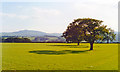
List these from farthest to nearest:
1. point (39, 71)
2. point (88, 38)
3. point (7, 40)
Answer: point (7, 40), point (88, 38), point (39, 71)

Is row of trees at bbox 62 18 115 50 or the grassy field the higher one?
row of trees at bbox 62 18 115 50

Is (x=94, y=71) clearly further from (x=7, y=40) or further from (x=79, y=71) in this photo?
(x=7, y=40)

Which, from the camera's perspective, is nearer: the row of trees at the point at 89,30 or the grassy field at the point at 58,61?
the grassy field at the point at 58,61

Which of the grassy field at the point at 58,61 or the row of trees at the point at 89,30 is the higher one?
the row of trees at the point at 89,30

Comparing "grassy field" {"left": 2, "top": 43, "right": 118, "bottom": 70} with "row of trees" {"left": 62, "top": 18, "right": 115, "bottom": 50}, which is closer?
"grassy field" {"left": 2, "top": 43, "right": 118, "bottom": 70}

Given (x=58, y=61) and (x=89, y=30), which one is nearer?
(x=58, y=61)

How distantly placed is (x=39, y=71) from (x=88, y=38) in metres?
31.1

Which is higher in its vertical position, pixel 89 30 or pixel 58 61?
pixel 89 30

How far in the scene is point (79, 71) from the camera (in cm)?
1598

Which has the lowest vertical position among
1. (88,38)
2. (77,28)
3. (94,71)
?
(94,71)

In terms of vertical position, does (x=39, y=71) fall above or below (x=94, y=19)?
below

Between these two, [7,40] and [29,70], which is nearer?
[29,70]

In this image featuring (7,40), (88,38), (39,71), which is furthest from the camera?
(7,40)

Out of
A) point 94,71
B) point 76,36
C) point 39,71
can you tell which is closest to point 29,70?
point 39,71
